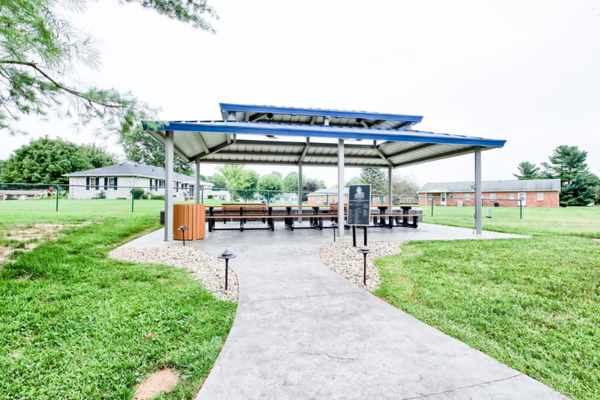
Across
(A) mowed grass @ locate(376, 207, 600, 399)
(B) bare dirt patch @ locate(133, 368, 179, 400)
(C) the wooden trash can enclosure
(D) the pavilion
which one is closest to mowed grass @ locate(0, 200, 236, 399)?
(B) bare dirt patch @ locate(133, 368, 179, 400)

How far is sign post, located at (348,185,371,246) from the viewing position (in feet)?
21.1

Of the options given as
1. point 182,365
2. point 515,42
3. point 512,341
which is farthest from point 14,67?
point 515,42

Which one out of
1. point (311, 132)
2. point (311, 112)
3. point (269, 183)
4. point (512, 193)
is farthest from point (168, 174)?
point (269, 183)

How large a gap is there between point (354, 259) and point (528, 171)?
63.8 meters

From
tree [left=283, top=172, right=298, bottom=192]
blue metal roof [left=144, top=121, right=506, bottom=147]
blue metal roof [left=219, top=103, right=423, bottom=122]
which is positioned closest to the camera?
blue metal roof [left=144, top=121, right=506, bottom=147]

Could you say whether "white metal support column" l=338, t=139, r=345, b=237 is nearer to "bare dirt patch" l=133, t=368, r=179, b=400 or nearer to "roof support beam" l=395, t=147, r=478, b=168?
"roof support beam" l=395, t=147, r=478, b=168

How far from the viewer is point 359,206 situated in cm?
655

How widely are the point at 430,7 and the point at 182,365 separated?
45.1 ft

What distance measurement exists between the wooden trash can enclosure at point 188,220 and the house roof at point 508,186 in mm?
40413

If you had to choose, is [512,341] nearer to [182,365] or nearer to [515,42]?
[182,365]

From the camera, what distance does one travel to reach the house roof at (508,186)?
132ft

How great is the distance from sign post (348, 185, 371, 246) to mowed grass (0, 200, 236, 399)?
3.93m

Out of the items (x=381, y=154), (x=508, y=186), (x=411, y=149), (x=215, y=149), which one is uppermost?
(x=508, y=186)

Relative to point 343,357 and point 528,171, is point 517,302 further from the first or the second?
point 528,171
